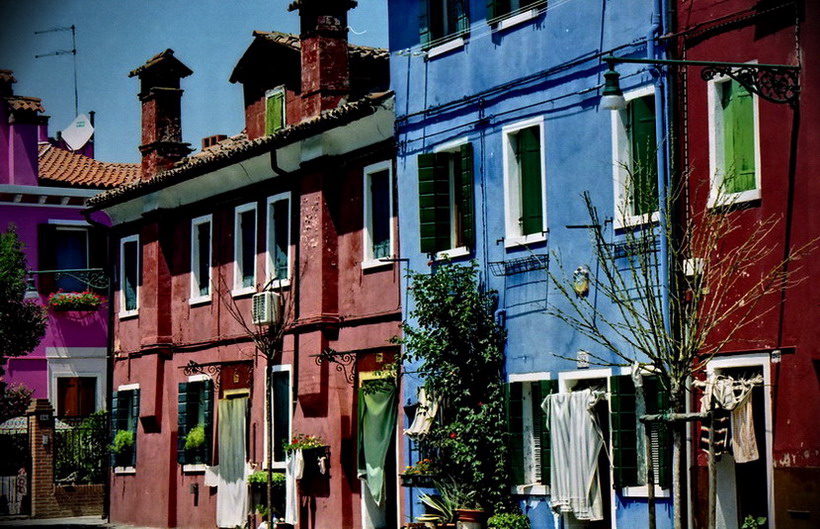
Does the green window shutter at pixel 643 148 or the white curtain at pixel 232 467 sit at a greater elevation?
the green window shutter at pixel 643 148

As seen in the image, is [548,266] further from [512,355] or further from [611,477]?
[611,477]

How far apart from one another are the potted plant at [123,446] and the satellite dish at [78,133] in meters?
15.1

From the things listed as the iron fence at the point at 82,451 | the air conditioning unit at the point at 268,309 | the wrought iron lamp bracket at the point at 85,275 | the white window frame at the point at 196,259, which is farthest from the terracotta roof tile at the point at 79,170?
the air conditioning unit at the point at 268,309

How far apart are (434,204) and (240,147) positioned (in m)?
A: 6.46

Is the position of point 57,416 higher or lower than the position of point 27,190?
lower

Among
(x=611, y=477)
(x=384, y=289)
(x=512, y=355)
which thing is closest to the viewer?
(x=611, y=477)

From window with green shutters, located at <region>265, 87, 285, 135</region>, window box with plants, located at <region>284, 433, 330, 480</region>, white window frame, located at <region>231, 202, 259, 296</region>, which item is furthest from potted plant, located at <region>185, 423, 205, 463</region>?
window with green shutters, located at <region>265, 87, 285, 135</region>

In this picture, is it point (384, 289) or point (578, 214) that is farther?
point (384, 289)

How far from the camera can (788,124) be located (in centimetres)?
1942

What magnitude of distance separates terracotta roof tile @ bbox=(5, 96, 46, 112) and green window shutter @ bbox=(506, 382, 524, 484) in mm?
23892

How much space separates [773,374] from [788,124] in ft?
9.14

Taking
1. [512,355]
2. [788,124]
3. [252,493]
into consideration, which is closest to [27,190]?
[252,493]

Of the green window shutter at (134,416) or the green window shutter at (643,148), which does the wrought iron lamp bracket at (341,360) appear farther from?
the green window shutter at (134,416)

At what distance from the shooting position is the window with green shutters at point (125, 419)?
35.8 meters
